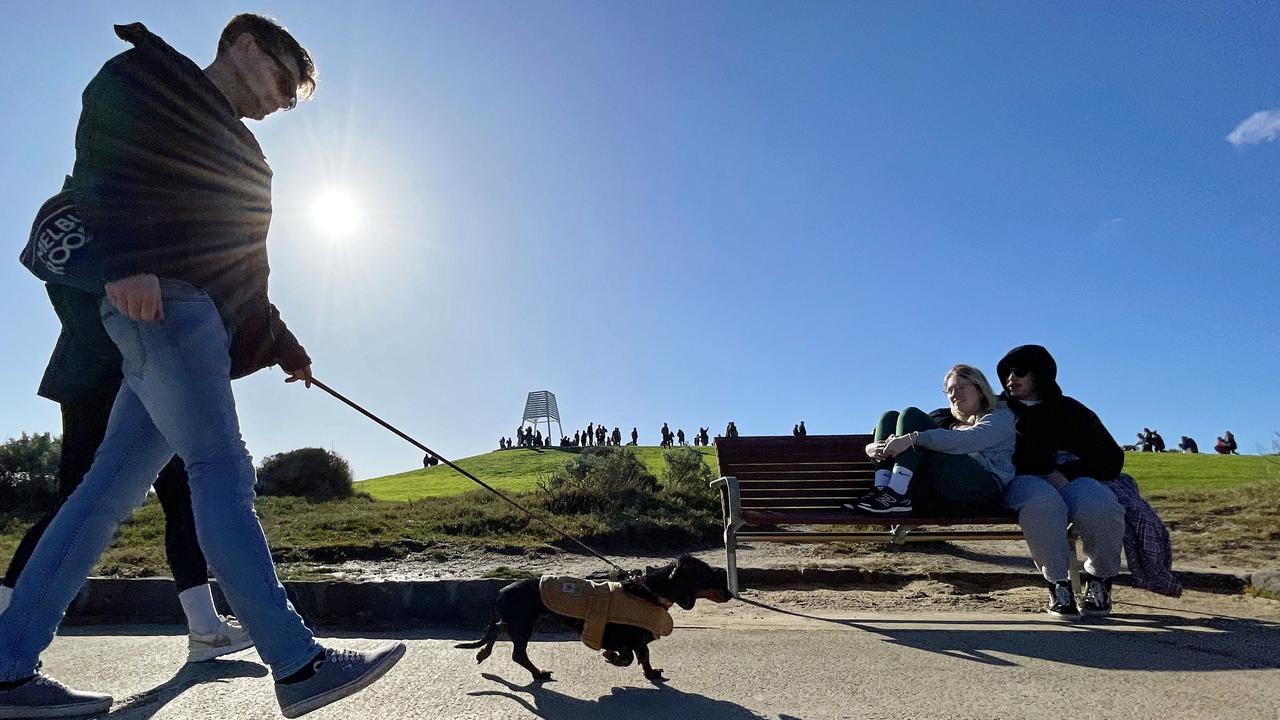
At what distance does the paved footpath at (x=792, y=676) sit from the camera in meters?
2.12

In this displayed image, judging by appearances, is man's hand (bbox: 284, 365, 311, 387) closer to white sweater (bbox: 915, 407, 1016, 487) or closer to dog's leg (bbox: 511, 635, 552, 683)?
dog's leg (bbox: 511, 635, 552, 683)

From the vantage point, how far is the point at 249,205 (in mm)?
2115

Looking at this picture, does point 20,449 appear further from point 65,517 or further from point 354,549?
point 65,517

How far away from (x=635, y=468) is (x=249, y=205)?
11282 mm

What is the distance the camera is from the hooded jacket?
4094 millimetres

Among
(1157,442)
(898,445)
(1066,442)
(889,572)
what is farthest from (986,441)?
(1157,442)

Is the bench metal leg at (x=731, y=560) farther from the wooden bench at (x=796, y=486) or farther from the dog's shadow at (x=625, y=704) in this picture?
the dog's shadow at (x=625, y=704)

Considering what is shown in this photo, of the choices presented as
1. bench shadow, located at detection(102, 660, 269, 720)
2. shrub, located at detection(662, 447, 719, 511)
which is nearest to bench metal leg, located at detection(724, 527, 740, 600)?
bench shadow, located at detection(102, 660, 269, 720)

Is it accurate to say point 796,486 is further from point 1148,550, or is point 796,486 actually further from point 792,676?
point 792,676

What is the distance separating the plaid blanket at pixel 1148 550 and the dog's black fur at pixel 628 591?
103 inches

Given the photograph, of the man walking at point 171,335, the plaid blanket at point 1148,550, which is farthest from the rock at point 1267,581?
the man walking at point 171,335

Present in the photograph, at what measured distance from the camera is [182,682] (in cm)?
235

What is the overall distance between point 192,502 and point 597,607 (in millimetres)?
1364

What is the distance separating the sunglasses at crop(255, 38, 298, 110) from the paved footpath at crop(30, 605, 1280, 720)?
6.21 feet
